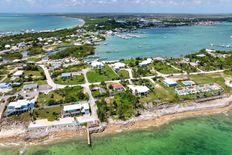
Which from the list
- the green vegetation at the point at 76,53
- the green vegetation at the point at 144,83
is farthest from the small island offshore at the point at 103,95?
the green vegetation at the point at 76,53

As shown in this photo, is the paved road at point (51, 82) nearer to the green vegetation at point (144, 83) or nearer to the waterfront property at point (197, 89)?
the green vegetation at point (144, 83)

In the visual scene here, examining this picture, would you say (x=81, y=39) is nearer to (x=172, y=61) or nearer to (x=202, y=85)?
(x=172, y=61)

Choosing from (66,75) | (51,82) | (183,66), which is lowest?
A: (51,82)

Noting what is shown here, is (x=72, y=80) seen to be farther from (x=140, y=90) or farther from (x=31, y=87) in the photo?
(x=140, y=90)

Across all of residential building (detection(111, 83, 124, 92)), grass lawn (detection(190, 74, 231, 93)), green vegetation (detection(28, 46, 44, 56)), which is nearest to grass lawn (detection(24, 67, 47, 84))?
residential building (detection(111, 83, 124, 92))

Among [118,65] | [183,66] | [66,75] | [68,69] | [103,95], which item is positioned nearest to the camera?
[103,95]

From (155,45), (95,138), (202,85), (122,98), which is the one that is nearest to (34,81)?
(122,98)

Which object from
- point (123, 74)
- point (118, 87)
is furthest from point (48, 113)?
point (123, 74)
